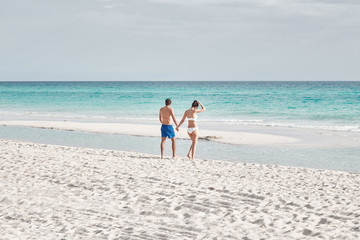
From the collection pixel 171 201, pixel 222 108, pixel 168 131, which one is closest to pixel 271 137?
pixel 168 131

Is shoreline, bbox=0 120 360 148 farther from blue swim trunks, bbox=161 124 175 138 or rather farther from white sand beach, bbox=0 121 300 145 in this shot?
blue swim trunks, bbox=161 124 175 138

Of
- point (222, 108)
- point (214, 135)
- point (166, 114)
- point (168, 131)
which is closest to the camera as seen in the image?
point (166, 114)

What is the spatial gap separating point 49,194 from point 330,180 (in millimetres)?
5916

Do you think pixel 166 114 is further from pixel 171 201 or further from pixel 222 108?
pixel 222 108

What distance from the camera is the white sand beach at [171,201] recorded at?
20.9 feet

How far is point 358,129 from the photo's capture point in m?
22.7

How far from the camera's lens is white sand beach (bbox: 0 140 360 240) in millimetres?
6359

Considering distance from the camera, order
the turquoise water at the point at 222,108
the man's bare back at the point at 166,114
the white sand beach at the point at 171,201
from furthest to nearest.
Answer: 1. the turquoise water at the point at 222,108
2. the man's bare back at the point at 166,114
3. the white sand beach at the point at 171,201

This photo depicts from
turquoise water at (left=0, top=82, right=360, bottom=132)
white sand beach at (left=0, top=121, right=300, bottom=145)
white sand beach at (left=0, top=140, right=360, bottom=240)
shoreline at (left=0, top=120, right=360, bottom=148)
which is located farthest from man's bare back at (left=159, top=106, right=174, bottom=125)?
turquoise water at (left=0, top=82, right=360, bottom=132)

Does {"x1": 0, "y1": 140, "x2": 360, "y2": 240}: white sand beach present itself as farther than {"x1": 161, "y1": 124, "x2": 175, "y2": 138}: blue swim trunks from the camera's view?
No

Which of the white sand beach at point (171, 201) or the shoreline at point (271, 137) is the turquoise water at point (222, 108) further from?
the white sand beach at point (171, 201)

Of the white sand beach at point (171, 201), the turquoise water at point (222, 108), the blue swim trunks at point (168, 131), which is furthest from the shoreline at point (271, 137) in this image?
the white sand beach at point (171, 201)

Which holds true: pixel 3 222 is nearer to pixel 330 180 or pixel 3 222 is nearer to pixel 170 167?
pixel 170 167

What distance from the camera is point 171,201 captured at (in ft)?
24.9
